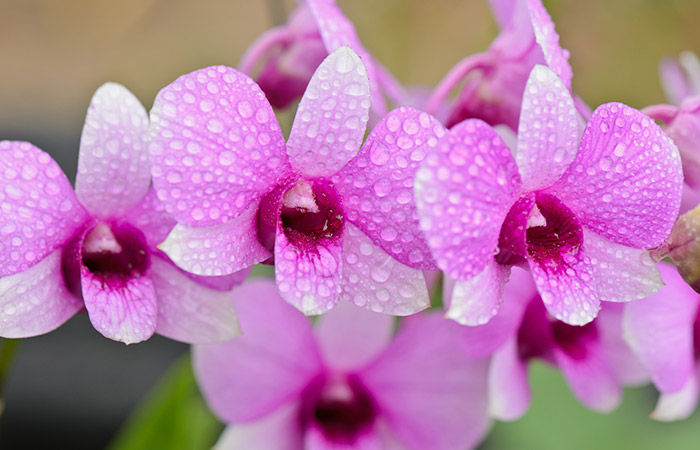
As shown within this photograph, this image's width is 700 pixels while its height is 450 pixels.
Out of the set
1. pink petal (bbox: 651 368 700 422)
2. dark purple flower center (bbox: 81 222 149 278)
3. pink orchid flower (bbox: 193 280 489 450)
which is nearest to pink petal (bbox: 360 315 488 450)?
pink orchid flower (bbox: 193 280 489 450)

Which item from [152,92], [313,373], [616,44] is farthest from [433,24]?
[313,373]

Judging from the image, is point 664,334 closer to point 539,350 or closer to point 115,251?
point 539,350

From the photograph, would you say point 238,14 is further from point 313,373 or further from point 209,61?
point 313,373

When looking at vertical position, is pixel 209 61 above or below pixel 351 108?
below

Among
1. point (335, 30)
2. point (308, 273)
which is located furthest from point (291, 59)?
point (308, 273)

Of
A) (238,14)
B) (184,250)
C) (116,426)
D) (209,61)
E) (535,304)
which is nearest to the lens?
(184,250)

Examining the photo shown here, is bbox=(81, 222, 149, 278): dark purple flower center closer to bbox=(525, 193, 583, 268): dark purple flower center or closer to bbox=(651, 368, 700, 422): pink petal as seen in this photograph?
bbox=(525, 193, 583, 268): dark purple flower center
